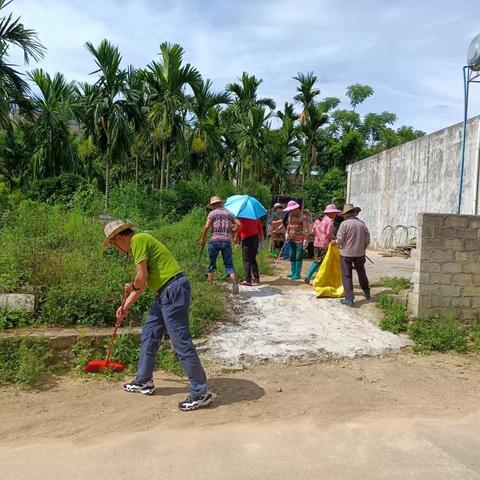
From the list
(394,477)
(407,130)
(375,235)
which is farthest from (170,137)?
(407,130)

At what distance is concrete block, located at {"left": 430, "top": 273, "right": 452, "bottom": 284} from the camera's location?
7.09m

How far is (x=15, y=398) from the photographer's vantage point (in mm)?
4645

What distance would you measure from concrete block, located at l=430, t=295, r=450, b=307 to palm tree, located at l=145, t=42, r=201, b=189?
13.4m

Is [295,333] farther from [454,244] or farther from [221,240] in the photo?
[454,244]

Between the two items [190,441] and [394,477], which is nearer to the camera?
[394,477]

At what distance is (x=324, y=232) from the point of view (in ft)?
29.3

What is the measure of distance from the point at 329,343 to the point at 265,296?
1.73 meters

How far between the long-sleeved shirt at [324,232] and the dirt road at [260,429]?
3.46 metres

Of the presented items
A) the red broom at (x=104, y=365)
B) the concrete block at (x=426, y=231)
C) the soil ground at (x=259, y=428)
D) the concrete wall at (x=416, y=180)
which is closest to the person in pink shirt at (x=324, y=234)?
the concrete block at (x=426, y=231)

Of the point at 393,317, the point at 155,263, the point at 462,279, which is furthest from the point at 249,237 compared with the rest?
the point at 155,263

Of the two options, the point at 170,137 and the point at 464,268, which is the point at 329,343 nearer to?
the point at 464,268

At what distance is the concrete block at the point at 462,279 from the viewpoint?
7.12 metres

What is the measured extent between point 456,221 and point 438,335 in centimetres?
156

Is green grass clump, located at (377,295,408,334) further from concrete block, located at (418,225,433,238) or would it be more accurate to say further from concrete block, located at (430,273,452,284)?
concrete block, located at (418,225,433,238)
